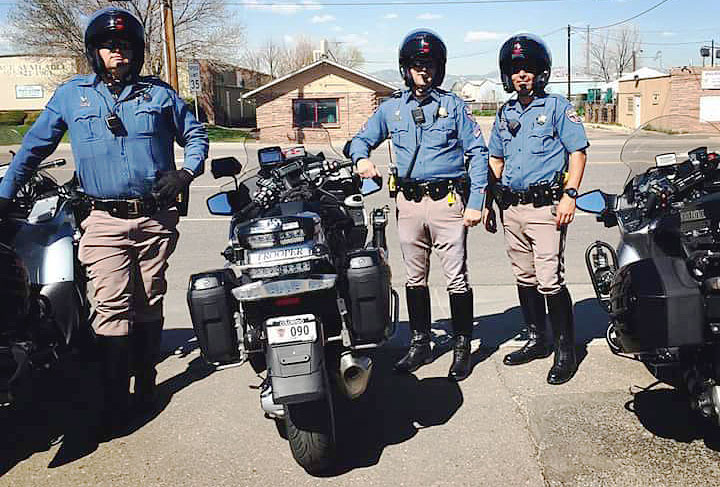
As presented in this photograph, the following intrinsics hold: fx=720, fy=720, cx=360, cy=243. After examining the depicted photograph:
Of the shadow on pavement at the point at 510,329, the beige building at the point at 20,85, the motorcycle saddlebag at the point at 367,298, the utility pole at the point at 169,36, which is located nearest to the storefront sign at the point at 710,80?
the utility pole at the point at 169,36

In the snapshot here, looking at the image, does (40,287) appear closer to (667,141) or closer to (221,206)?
(221,206)

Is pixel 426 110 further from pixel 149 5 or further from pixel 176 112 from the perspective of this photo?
pixel 149 5

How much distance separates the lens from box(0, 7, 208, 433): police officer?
3652mm

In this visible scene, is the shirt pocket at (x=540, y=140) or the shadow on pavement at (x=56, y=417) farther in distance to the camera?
the shirt pocket at (x=540, y=140)

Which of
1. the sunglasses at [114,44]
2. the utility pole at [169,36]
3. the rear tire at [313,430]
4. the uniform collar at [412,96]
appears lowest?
the rear tire at [313,430]

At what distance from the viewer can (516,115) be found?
423cm

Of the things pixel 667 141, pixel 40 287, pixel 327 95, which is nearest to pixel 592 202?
pixel 667 141

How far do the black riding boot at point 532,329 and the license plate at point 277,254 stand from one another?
6.29ft

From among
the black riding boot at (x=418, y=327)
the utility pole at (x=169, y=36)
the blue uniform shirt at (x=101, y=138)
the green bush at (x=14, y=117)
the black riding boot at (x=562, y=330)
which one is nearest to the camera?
the blue uniform shirt at (x=101, y=138)

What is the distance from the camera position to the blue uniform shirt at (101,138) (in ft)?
12.0

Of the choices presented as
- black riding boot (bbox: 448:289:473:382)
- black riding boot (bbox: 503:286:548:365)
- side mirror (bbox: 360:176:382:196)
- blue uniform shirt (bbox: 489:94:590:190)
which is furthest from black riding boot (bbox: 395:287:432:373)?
blue uniform shirt (bbox: 489:94:590:190)

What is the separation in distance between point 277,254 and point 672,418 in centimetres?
215

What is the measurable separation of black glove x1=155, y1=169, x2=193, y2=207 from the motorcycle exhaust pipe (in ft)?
4.00

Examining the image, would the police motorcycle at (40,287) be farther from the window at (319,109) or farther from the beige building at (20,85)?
the beige building at (20,85)
